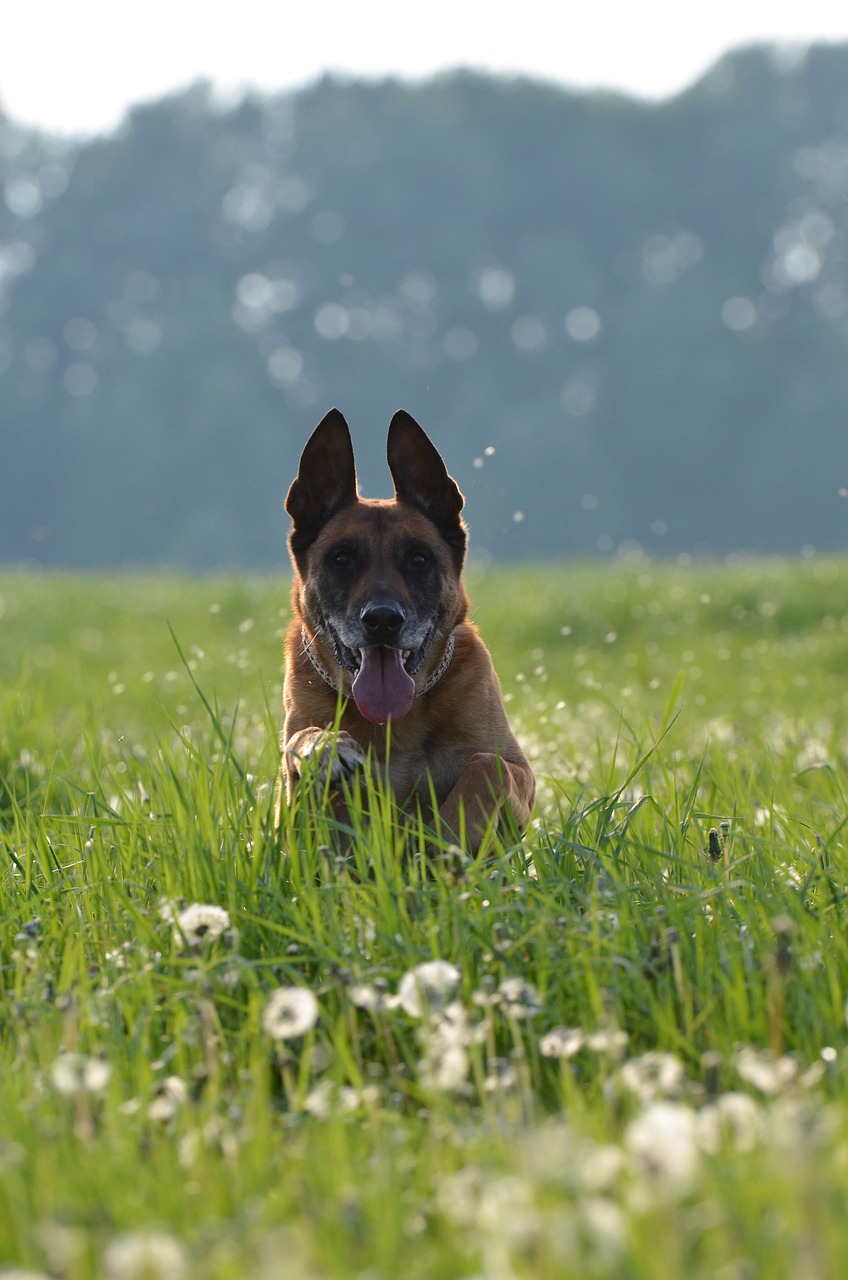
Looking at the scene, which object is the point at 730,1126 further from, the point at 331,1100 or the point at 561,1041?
the point at 331,1100

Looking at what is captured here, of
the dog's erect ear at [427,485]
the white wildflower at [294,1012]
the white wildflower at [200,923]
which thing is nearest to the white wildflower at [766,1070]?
the white wildflower at [294,1012]

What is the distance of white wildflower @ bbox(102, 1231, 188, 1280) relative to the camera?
5.33ft

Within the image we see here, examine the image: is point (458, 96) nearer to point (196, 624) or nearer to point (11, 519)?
point (11, 519)

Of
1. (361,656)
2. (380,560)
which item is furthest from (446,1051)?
(380,560)

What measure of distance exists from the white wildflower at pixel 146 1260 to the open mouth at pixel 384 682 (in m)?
2.45

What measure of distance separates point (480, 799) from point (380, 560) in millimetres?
943

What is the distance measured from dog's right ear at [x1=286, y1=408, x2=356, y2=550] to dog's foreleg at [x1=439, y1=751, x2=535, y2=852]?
1.13 meters

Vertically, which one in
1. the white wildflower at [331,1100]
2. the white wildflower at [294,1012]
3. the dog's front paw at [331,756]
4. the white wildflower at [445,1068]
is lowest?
the white wildflower at [331,1100]

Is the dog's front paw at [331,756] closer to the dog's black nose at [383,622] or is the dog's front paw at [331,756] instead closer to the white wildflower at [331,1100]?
the dog's black nose at [383,622]

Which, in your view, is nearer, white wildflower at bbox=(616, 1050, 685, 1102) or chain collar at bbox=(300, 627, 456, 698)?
white wildflower at bbox=(616, 1050, 685, 1102)

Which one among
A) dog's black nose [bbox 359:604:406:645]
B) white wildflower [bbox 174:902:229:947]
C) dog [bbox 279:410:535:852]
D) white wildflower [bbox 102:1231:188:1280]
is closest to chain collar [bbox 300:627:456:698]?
dog [bbox 279:410:535:852]

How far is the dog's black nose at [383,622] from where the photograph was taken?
417 centimetres

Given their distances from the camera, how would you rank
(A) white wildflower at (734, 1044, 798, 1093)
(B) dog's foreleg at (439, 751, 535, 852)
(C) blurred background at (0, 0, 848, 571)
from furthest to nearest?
(C) blurred background at (0, 0, 848, 571)
(B) dog's foreleg at (439, 751, 535, 852)
(A) white wildflower at (734, 1044, 798, 1093)

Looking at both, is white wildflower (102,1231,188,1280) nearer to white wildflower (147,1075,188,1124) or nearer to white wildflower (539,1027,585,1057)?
white wildflower (147,1075,188,1124)
